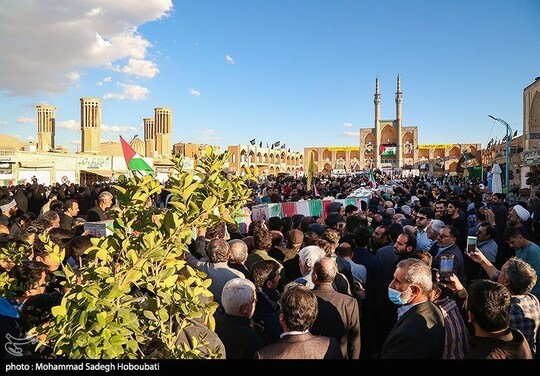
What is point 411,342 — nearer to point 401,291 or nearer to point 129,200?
point 401,291

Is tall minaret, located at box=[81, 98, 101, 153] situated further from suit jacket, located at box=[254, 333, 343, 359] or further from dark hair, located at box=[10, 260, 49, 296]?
suit jacket, located at box=[254, 333, 343, 359]

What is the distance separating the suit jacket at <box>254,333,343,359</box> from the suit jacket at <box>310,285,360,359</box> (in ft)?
2.32

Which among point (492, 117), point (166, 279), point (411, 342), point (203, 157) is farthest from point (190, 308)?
point (492, 117)

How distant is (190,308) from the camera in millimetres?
1999

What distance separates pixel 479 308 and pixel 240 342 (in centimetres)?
Result: 161

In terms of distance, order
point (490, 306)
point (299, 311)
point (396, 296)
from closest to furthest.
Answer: point (490, 306) → point (299, 311) → point (396, 296)

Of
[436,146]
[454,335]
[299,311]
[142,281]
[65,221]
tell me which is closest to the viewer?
[142,281]

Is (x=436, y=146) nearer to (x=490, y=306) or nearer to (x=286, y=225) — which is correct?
(x=286, y=225)

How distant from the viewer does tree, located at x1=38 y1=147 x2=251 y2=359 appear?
167cm

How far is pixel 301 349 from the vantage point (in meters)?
2.44

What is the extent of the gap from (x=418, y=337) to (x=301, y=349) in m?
0.81

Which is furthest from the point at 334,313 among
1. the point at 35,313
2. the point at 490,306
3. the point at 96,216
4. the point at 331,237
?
the point at 96,216

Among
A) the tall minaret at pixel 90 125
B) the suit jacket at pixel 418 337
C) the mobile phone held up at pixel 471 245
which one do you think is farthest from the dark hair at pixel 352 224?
the tall minaret at pixel 90 125

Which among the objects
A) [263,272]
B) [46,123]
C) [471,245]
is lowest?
[263,272]
